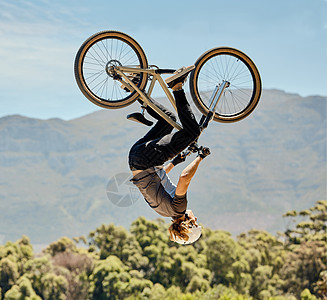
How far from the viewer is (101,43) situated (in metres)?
7.62

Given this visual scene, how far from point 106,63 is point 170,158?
62.6 inches

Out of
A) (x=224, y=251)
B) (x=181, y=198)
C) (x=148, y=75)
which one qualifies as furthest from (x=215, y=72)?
(x=224, y=251)

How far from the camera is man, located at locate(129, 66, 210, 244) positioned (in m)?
7.01

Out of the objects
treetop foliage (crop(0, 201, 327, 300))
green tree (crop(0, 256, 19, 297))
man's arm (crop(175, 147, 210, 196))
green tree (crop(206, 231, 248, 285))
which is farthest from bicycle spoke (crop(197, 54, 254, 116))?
green tree (crop(206, 231, 248, 285))

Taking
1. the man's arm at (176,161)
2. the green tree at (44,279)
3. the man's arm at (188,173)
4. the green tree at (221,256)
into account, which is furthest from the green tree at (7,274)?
the man's arm at (188,173)

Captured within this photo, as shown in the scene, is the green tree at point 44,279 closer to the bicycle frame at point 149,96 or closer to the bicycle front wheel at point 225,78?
the bicycle front wheel at point 225,78

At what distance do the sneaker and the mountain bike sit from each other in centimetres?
25

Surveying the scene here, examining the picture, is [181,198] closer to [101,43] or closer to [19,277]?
[101,43]

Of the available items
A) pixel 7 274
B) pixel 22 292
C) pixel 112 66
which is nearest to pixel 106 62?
pixel 112 66

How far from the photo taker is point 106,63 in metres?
7.46

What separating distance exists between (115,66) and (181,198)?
2012mm

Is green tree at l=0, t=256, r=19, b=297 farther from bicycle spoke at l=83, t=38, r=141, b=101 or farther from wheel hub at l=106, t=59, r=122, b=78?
wheel hub at l=106, t=59, r=122, b=78

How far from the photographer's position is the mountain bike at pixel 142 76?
7.41 metres

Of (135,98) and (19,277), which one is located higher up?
(19,277)
